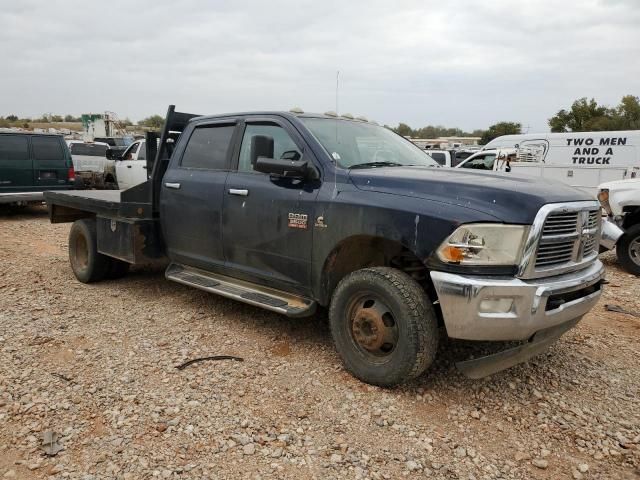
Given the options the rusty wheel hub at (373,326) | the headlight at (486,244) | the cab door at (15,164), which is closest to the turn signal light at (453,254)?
the headlight at (486,244)

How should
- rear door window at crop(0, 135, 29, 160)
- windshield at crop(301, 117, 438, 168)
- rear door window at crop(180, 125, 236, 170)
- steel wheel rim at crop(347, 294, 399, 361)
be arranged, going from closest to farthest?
1. steel wheel rim at crop(347, 294, 399, 361)
2. windshield at crop(301, 117, 438, 168)
3. rear door window at crop(180, 125, 236, 170)
4. rear door window at crop(0, 135, 29, 160)

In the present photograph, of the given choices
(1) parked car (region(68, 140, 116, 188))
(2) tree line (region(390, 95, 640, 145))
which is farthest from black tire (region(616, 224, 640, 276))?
(2) tree line (region(390, 95, 640, 145))

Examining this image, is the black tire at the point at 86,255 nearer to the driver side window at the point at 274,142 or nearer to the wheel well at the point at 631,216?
the driver side window at the point at 274,142

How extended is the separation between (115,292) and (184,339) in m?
1.84

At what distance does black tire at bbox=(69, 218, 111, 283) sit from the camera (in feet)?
20.1

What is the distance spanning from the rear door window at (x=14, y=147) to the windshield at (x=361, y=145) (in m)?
9.23

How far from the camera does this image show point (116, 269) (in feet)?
20.9

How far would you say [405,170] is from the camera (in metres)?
4.02

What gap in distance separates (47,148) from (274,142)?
9.30m

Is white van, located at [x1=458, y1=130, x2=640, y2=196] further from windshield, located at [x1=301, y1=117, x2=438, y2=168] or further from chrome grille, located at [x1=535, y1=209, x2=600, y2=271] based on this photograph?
→ chrome grille, located at [x1=535, y1=209, x2=600, y2=271]

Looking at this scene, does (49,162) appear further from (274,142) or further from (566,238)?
(566,238)

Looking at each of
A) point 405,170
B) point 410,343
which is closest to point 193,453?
point 410,343

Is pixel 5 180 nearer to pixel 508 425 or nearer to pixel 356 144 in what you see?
pixel 356 144

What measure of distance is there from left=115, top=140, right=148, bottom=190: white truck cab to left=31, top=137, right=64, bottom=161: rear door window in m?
2.23
